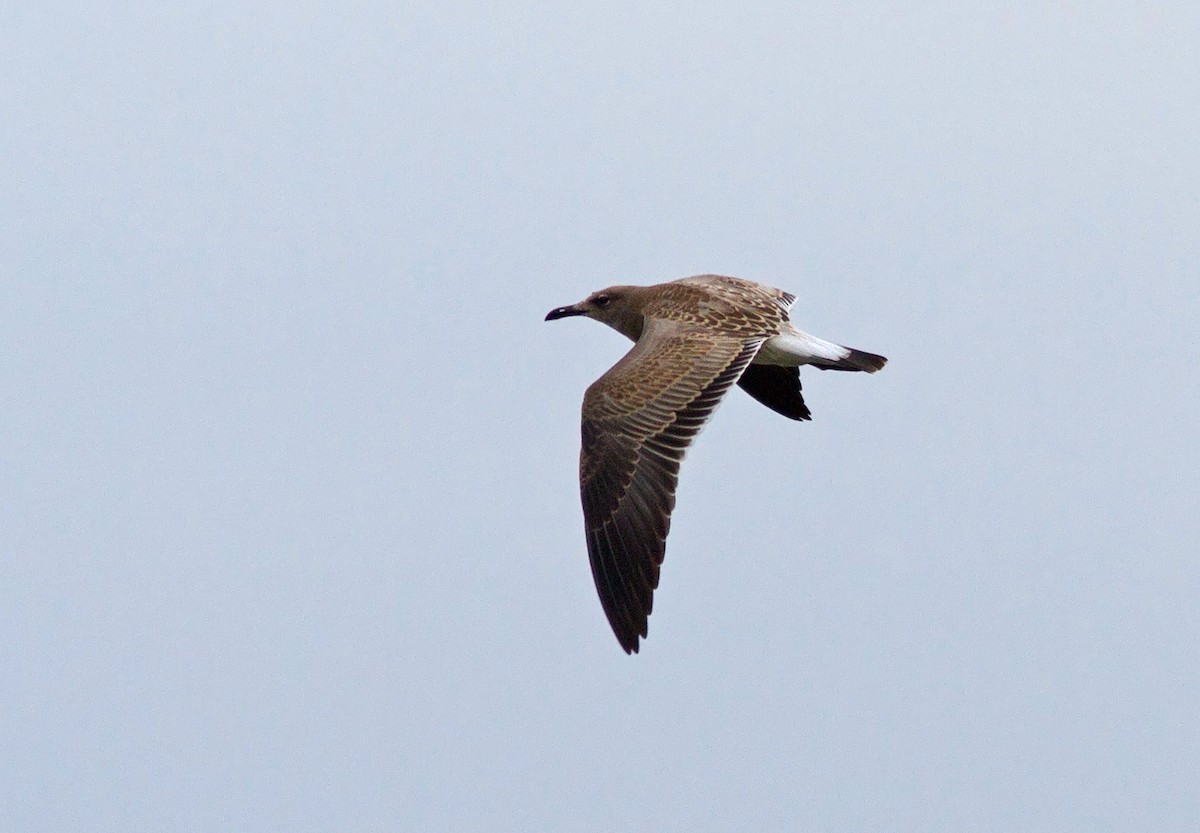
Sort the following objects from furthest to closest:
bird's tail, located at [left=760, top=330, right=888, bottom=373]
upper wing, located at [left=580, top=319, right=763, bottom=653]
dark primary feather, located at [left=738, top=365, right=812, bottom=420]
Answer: dark primary feather, located at [left=738, top=365, right=812, bottom=420], bird's tail, located at [left=760, top=330, right=888, bottom=373], upper wing, located at [left=580, top=319, right=763, bottom=653]

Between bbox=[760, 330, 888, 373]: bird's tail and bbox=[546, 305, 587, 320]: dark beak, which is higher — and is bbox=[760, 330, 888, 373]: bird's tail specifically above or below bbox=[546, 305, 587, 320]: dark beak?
below

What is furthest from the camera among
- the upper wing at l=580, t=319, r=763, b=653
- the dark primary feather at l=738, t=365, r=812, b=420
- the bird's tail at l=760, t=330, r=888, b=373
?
the dark primary feather at l=738, t=365, r=812, b=420

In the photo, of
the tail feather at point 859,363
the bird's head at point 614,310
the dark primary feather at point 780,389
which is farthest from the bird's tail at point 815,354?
the bird's head at point 614,310

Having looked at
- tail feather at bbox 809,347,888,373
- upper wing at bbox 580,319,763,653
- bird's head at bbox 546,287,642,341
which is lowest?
upper wing at bbox 580,319,763,653

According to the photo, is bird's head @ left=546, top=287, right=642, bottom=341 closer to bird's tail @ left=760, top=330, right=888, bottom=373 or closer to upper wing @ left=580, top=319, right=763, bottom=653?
bird's tail @ left=760, top=330, right=888, bottom=373

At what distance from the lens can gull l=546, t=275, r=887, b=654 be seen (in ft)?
56.4

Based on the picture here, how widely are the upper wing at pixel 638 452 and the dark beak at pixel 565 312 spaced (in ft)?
9.90

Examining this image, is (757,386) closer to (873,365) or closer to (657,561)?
(873,365)

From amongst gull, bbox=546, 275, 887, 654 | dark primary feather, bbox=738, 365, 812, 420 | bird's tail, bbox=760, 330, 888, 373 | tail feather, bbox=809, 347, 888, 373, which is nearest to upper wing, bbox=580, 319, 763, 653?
gull, bbox=546, 275, 887, 654

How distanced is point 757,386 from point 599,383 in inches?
122

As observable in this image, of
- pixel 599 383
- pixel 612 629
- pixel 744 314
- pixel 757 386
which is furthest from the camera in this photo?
pixel 757 386

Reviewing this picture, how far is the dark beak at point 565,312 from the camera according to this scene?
21.6 m

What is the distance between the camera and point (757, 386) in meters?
20.9

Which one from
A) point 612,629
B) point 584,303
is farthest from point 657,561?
point 584,303
